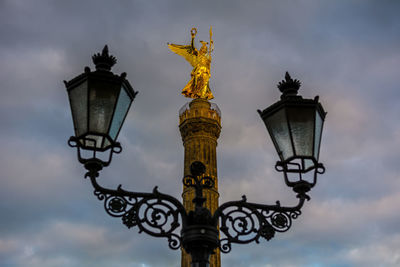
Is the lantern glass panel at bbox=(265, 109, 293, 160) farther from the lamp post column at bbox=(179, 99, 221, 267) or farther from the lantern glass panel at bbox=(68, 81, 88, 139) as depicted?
the lamp post column at bbox=(179, 99, 221, 267)

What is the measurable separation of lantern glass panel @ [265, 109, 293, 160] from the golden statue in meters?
25.1

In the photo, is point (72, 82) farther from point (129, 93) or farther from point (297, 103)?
point (297, 103)

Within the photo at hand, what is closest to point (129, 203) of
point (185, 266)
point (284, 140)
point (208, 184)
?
point (208, 184)

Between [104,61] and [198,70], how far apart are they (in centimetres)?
2550

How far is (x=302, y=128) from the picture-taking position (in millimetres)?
3836

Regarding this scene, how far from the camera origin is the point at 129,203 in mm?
3680

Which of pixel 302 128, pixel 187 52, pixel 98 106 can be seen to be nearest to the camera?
pixel 98 106

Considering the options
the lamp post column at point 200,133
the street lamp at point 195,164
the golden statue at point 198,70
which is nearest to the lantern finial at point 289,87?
the street lamp at point 195,164

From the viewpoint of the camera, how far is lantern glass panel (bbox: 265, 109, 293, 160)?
3.83 metres

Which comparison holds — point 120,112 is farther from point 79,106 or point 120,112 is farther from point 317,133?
point 317,133

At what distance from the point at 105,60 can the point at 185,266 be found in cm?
2122

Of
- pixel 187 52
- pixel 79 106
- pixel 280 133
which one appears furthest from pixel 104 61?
pixel 187 52

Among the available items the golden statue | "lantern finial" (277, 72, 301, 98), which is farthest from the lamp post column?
"lantern finial" (277, 72, 301, 98)

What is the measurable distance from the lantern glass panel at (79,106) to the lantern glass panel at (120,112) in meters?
0.19
